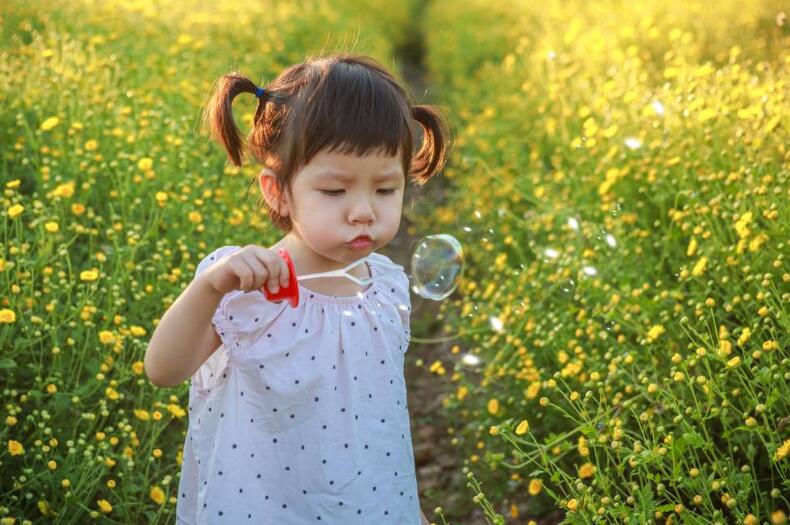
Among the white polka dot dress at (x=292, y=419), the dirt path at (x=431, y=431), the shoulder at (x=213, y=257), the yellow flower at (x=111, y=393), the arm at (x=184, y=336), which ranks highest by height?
the shoulder at (x=213, y=257)

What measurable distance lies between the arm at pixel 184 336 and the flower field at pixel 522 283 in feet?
2.00

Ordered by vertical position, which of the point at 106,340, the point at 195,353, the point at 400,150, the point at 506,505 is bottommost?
the point at 506,505

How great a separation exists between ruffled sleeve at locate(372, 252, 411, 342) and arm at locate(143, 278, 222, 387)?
47cm

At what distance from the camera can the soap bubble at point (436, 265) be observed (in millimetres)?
2906

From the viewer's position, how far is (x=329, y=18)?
9578mm

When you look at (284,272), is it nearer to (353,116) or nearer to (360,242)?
(360,242)

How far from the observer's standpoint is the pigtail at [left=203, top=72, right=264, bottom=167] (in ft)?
6.91

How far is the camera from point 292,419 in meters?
2.01

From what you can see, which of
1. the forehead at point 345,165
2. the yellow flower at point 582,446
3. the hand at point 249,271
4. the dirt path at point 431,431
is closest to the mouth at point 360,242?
the forehead at point 345,165

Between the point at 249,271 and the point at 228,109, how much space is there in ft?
1.75

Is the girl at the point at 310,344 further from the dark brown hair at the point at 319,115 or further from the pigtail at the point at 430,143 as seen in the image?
the pigtail at the point at 430,143

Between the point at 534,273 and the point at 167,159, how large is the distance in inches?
60.9

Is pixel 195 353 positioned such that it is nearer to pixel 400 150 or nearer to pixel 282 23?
pixel 400 150

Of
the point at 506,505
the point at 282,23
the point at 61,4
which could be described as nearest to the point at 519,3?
the point at 282,23
